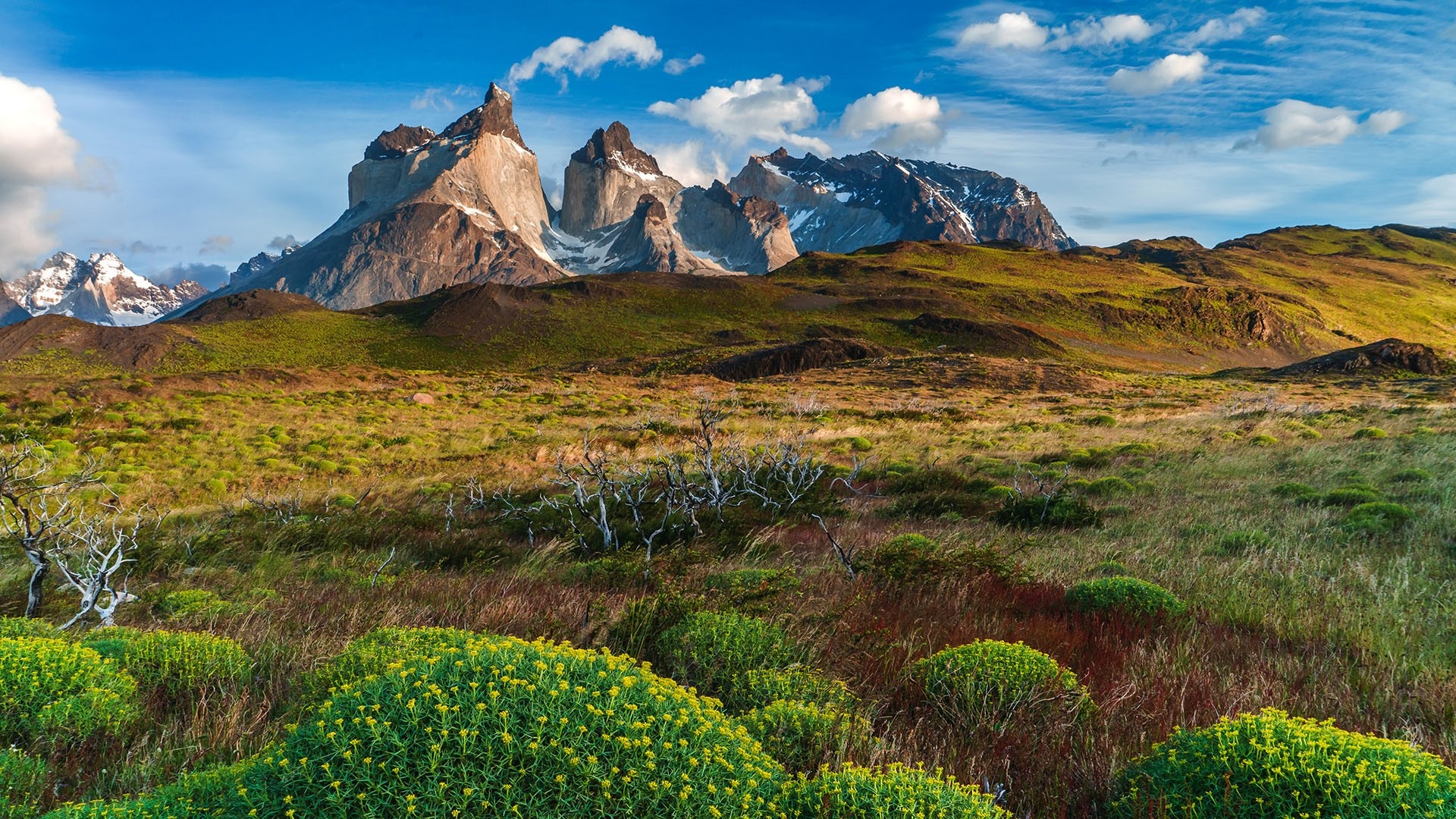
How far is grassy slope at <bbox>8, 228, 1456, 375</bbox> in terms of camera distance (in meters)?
82.3

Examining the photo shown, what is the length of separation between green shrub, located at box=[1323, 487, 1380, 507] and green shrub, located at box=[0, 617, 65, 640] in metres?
14.2


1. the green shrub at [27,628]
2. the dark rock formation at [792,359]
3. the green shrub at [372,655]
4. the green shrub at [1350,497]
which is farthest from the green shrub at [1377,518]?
the dark rock formation at [792,359]

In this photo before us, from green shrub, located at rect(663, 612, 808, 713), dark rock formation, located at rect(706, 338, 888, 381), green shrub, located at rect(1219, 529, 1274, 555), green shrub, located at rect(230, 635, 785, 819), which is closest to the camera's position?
green shrub, located at rect(230, 635, 785, 819)

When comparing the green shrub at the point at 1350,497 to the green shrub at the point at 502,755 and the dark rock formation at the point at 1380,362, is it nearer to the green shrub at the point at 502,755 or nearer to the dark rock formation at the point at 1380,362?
the green shrub at the point at 502,755

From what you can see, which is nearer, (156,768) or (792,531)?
(156,768)

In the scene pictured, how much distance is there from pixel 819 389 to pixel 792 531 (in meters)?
34.0

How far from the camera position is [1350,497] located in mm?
9594

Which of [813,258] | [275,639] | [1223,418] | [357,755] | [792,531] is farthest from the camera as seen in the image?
[813,258]

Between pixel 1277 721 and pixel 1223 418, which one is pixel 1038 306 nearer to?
pixel 1223 418

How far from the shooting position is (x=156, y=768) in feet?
9.43

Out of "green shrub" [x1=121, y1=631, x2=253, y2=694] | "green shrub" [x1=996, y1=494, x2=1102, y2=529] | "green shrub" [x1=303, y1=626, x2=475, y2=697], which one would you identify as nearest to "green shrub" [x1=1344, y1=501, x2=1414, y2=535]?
"green shrub" [x1=996, y1=494, x2=1102, y2=529]

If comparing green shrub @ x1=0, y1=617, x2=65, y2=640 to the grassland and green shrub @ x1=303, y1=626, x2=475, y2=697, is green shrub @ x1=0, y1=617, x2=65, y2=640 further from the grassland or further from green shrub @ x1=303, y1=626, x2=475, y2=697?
green shrub @ x1=303, y1=626, x2=475, y2=697

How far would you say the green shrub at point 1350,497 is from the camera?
9.52 meters

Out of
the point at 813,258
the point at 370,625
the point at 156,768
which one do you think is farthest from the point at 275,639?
the point at 813,258
